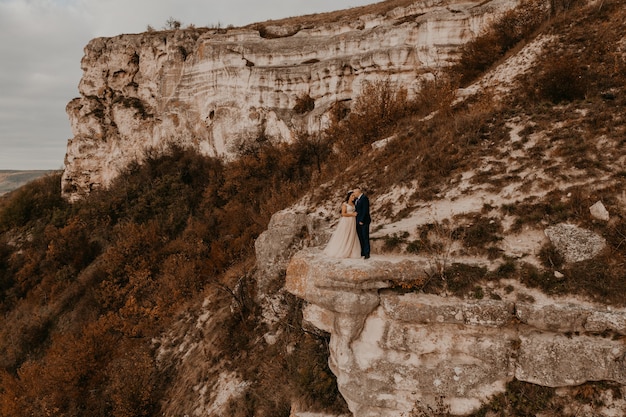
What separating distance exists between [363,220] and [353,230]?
0.27 metres

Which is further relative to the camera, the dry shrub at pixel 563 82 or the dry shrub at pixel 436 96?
the dry shrub at pixel 436 96

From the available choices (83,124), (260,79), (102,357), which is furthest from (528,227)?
(83,124)

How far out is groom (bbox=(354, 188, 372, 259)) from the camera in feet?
20.5

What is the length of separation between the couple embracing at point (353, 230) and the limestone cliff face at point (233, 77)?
14030 mm

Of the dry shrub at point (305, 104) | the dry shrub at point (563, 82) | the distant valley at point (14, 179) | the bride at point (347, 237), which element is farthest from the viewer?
the distant valley at point (14, 179)

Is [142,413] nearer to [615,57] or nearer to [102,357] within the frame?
[102,357]

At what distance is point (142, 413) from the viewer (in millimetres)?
9570

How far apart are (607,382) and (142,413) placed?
36.0ft

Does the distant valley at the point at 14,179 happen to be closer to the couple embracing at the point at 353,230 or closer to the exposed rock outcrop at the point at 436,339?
the couple embracing at the point at 353,230

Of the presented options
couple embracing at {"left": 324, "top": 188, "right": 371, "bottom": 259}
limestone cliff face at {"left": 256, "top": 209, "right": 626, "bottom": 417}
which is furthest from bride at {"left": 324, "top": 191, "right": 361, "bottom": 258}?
limestone cliff face at {"left": 256, "top": 209, "right": 626, "bottom": 417}

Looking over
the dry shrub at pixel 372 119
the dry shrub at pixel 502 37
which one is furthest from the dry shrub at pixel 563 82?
the dry shrub at pixel 372 119

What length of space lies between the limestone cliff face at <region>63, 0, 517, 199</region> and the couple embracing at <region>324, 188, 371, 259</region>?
14.0 metres

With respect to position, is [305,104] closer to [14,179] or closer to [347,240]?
[347,240]

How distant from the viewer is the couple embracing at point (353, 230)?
20.4ft
